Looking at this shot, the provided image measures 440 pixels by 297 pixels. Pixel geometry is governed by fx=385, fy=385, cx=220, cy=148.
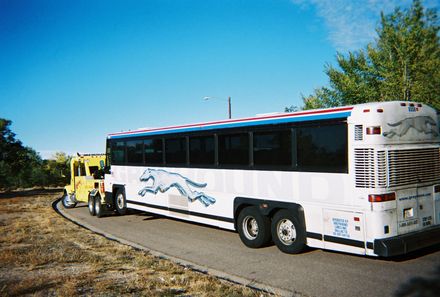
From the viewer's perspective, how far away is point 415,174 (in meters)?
7.77

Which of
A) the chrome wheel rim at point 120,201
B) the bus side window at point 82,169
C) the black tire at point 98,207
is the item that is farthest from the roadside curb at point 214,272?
the bus side window at point 82,169

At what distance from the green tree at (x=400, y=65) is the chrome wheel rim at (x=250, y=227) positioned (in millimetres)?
14492

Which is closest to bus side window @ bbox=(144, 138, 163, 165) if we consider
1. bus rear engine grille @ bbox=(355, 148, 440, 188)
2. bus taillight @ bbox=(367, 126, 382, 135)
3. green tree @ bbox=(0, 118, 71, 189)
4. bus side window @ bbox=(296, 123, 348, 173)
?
bus side window @ bbox=(296, 123, 348, 173)

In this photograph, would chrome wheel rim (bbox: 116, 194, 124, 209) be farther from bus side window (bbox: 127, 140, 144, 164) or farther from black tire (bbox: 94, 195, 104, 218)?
bus side window (bbox: 127, 140, 144, 164)

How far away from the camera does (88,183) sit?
711 inches

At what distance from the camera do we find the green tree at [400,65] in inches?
797

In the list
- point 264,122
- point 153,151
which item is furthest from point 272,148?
point 153,151

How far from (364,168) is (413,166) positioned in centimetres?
136

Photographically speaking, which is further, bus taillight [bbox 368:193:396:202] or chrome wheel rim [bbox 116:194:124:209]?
chrome wheel rim [bbox 116:194:124:209]

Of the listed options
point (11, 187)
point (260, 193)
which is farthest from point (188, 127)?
point (11, 187)

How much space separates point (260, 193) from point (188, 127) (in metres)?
3.57

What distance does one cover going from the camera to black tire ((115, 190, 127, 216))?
15798 millimetres

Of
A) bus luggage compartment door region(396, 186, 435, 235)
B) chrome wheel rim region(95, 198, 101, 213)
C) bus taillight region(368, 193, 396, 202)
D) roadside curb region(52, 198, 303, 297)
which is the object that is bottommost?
roadside curb region(52, 198, 303, 297)

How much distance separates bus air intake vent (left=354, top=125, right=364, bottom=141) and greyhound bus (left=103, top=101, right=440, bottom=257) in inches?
0.5
